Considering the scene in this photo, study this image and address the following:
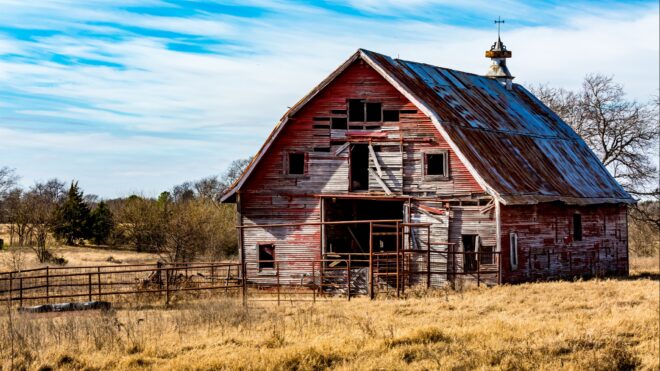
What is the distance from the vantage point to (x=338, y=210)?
96.9ft

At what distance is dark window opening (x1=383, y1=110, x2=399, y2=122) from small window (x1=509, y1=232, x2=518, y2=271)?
5.12 meters

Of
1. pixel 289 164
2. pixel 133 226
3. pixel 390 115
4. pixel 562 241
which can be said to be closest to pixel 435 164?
pixel 390 115

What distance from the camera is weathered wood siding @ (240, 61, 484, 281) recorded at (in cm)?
2764

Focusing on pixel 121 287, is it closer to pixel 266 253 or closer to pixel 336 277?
pixel 266 253

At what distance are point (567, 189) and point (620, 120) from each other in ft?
54.4

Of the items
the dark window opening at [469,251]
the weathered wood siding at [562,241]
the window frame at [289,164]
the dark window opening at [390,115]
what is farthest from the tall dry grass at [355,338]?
the dark window opening at [390,115]

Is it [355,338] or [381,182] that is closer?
[355,338]

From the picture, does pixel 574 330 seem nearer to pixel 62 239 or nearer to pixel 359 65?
pixel 359 65

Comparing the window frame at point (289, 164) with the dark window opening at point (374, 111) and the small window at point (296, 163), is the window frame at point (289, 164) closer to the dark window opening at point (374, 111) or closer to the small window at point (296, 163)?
the small window at point (296, 163)

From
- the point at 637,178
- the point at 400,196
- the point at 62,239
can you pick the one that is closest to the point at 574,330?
the point at 400,196

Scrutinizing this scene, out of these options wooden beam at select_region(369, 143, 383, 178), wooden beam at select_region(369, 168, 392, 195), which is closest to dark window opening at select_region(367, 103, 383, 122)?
wooden beam at select_region(369, 143, 383, 178)

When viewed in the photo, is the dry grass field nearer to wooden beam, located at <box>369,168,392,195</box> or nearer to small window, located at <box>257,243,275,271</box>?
wooden beam, located at <box>369,168,392,195</box>

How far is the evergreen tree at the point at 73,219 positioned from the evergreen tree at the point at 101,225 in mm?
409

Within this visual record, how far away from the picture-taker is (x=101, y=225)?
5775 centimetres
